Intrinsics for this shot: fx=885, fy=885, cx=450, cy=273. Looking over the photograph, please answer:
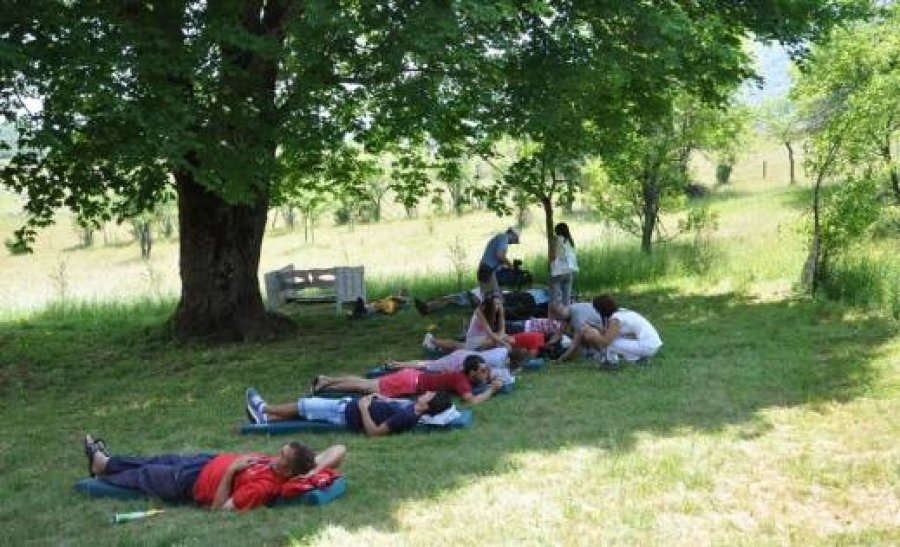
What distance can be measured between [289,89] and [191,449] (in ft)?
21.2

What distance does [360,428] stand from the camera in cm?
818

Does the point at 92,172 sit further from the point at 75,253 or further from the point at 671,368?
the point at 75,253

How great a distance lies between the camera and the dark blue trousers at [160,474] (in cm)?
639

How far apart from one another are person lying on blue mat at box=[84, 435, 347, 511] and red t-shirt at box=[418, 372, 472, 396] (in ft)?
8.55

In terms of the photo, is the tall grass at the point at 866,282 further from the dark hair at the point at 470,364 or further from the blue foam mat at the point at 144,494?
the blue foam mat at the point at 144,494

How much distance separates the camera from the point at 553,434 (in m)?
7.66

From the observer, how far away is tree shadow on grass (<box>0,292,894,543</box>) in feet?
21.0

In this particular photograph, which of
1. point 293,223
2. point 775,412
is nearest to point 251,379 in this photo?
point 775,412

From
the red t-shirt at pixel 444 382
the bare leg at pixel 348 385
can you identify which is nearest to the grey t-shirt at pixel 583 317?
the red t-shirt at pixel 444 382

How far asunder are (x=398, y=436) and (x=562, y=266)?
647 cm

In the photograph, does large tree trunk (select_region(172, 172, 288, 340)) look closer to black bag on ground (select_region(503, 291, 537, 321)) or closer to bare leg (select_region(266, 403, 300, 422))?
black bag on ground (select_region(503, 291, 537, 321))

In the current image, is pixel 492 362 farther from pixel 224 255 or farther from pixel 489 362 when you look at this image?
pixel 224 255

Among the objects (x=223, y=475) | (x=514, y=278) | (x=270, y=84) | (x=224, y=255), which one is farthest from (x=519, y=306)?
(x=223, y=475)

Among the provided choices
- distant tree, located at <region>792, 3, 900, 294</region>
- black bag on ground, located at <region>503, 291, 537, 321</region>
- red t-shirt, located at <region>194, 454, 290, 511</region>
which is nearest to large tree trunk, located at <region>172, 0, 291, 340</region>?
black bag on ground, located at <region>503, 291, 537, 321</region>
